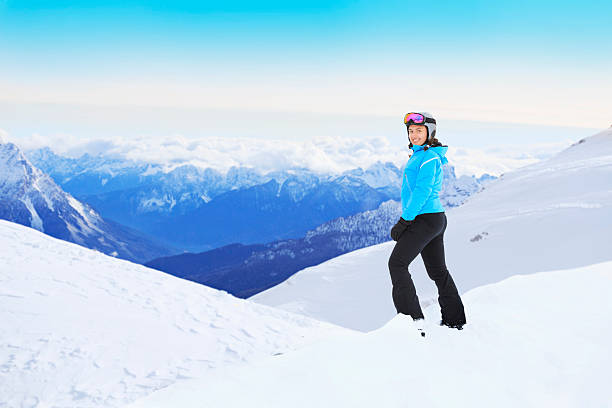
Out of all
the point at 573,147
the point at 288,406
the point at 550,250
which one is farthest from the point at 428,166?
the point at 573,147

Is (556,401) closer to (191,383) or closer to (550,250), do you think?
(191,383)

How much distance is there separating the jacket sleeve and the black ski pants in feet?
0.71

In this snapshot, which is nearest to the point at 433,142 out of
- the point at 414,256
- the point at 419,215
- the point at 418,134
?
the point at 418,134

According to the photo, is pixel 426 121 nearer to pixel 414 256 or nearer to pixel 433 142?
pixel 433 142

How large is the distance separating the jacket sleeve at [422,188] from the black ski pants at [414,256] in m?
0.22

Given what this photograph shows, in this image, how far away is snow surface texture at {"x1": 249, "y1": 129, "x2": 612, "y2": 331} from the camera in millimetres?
19594

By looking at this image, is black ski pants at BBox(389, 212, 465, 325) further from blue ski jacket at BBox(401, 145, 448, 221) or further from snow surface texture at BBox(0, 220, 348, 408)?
snow surface texture at BBox(0, 220, 348, 408)

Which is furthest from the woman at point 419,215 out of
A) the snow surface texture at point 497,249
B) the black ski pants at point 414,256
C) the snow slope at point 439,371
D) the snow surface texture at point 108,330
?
the snow surface texture at point 497,249

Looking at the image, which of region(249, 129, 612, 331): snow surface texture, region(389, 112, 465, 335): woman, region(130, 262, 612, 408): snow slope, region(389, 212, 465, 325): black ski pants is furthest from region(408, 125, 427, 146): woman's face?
region(249, 129, 612, 331): snow surface texture

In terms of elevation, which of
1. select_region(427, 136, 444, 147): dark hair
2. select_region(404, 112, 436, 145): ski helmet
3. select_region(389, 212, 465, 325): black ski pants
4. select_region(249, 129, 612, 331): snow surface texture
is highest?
select_region(404, 112, 436, 145): ski helmet

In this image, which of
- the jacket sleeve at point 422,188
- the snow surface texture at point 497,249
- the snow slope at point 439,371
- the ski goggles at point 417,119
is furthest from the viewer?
the snow surface texture at point 497,249

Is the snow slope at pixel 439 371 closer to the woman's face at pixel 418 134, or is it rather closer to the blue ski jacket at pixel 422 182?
the blue ski jacket at pixel 422 182

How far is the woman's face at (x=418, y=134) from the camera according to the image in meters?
6.20

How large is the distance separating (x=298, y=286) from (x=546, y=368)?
2983cm
